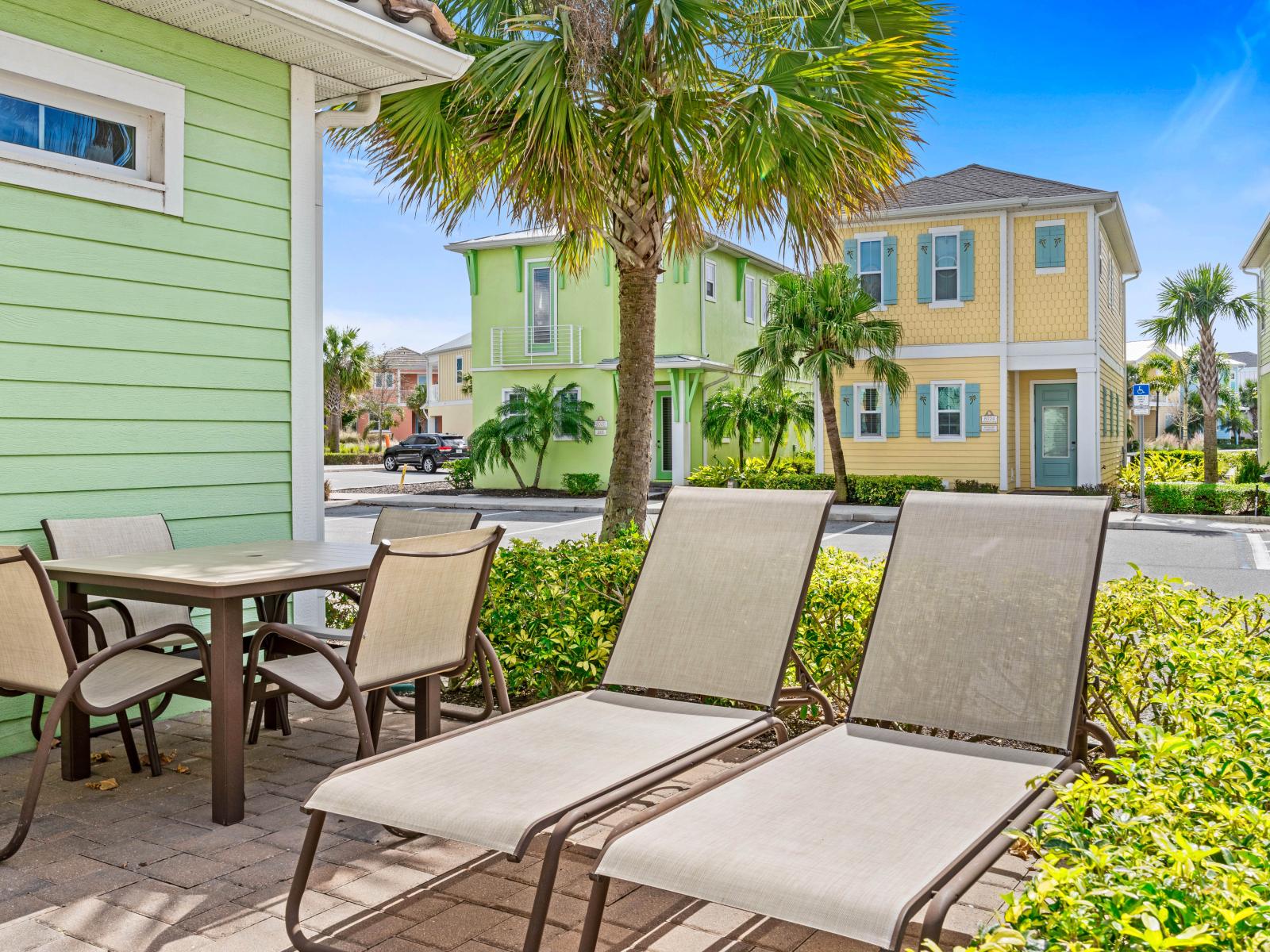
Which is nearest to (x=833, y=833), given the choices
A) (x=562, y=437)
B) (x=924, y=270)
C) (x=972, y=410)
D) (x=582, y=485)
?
(x=972, y=410)

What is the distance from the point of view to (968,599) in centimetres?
327

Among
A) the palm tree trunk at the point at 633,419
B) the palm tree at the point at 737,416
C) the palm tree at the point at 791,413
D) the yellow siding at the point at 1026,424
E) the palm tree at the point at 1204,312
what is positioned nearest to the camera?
the palm tree trunk at the point at 633,419

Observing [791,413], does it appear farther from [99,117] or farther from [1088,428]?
[99,117]

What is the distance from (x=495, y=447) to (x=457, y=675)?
67.0 feet

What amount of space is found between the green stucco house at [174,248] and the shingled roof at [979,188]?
15.7 meters

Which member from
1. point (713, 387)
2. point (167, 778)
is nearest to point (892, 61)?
point (167, 778)

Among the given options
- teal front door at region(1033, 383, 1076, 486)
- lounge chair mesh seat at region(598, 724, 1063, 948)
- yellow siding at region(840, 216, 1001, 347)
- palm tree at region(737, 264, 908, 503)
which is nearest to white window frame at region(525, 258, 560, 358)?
palm tree at region(737, 264, 908, 503)

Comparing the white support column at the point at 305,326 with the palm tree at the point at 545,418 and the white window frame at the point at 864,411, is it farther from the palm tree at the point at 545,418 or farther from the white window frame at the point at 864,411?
the palm tree at the point at 545,418

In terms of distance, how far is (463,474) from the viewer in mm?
26000

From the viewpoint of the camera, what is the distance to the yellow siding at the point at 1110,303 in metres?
20.8

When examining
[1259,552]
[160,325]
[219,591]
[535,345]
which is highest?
[535,345]

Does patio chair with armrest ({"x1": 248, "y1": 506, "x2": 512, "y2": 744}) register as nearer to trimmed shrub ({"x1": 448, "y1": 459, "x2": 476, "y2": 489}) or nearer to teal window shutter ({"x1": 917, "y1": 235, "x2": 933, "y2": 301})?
teal window shutter ({"x1": 917, "y1": 235, "x2": 933, "y2": 301})

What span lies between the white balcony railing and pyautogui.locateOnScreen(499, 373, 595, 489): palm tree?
106cm

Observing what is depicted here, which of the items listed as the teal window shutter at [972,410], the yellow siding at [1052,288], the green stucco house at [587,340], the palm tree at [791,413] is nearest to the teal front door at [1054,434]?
the yellow siding at [1052,288]
